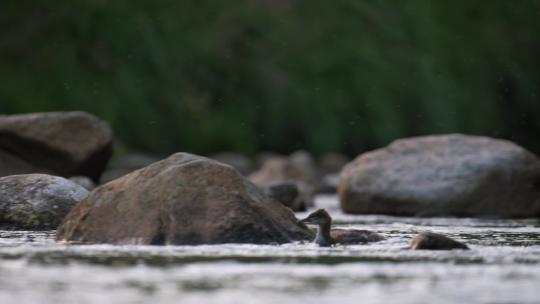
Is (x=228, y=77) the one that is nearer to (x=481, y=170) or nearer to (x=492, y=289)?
(x=481, y=170)

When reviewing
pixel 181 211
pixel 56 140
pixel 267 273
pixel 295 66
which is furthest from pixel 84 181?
pixel 295 66

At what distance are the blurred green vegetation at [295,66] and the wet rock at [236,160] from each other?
0.37 meters

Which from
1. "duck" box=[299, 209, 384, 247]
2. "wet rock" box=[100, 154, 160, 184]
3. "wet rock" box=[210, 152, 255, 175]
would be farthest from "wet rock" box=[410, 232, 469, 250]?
"wet rock" box=[210, 152, 255, 175]

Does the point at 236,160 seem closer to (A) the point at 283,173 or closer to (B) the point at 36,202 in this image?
(A) the point at 283,173

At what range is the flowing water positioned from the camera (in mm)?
7828

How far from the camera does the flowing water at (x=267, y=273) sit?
7828mm

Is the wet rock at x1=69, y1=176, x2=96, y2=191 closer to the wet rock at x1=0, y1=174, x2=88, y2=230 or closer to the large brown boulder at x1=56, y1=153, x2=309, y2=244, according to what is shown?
the wet rock at x1=0, y1=174, x2=88, y2=230

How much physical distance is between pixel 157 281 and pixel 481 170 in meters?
9.75

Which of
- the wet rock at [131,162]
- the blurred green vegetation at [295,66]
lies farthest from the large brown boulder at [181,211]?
the blurred green vegetation at [295,66]

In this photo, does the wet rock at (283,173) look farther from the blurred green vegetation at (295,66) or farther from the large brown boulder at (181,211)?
the large brown boulder at (181,211)

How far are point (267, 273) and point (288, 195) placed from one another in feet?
32.7

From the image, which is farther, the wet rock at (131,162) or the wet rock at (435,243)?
the wet rock at (131,162)

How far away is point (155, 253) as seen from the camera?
1034 cm

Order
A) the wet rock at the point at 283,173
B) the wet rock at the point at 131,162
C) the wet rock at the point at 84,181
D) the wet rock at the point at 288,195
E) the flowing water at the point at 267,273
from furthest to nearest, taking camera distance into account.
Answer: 1. the wet rock at the point at 131,162
2. the wet rock at the point at 283,173
3. the wet rock at the point at 288,195
4. the wet rock at the point at 84,181
5. the flowing water at the point at 267,273
